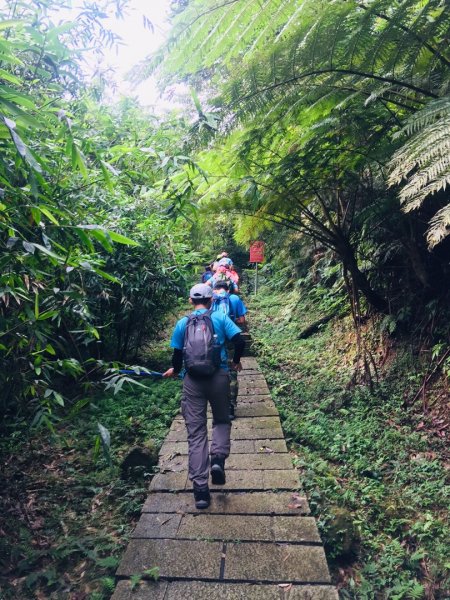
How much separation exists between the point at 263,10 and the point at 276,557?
4.05 m

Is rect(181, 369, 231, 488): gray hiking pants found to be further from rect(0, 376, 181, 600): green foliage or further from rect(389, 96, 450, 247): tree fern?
rect(389, 96, 450, 247): tree fern

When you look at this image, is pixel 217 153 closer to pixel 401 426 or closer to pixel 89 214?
pixel 89 214

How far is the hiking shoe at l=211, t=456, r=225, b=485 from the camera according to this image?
3707 mm

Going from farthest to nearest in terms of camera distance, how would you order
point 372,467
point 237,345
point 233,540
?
point 372,467 < point 237,345 < point 233,540

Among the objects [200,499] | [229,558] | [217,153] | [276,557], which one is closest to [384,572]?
[276,557]

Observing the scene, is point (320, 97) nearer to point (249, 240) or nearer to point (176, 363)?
point (249, 240)

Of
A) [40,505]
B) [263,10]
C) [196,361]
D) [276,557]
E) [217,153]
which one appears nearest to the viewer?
[276,557]

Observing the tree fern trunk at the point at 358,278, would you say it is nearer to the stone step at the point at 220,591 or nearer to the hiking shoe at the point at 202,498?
the hiking shoe at the point at 202,498

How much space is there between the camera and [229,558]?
9.29 feet

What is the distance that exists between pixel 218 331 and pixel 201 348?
1.25 feet

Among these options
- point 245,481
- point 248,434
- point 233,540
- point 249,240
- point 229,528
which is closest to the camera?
point 233,540

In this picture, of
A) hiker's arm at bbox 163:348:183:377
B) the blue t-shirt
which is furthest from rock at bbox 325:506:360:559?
hiker's arm at bbox 163:348:183:377

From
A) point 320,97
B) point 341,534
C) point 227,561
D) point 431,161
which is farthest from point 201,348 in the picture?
point 320,97

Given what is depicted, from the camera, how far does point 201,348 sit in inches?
142
